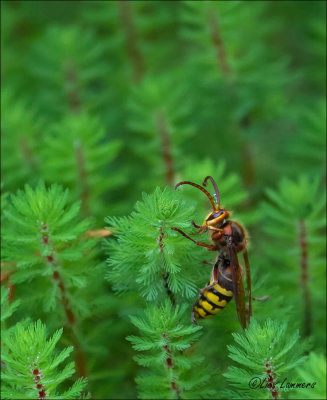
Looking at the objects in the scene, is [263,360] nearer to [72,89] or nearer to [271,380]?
[271,380]

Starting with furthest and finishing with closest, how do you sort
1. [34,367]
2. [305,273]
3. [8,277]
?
[305,273] → [8,277] → [34,367]

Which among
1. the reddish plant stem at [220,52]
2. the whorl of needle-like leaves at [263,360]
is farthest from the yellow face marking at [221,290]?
the reddish plant stem at [220,52]

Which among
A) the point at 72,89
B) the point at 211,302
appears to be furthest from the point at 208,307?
the point at 72,89

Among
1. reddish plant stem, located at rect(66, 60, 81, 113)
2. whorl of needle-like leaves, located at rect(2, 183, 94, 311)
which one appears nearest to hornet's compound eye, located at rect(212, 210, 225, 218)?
whorl of needle-like leaves, located at rect(2, 183, 94, 311)

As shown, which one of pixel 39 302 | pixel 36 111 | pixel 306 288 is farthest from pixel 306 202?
pixel 36 111

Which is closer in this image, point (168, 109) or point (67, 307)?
point (67, 307)

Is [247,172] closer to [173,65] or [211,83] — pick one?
[211,83]
